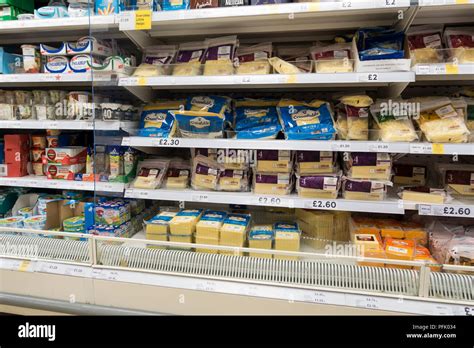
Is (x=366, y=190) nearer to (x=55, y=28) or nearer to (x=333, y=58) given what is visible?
(x=333, y=58)

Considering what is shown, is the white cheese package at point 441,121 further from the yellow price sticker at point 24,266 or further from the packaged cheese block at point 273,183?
the yellow price sticker at point 24,266

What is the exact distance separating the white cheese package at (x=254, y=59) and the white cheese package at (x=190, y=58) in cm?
20

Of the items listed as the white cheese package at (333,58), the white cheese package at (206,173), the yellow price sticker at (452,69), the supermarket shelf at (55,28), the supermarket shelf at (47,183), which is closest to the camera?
the yellow price sticker at (452,69)

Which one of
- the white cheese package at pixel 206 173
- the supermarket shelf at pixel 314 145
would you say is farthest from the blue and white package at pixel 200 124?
the white cheese package at pixel 206 173

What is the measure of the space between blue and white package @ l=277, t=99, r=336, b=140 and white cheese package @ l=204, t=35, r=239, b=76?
328 millimetres

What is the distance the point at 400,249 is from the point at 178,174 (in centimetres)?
112

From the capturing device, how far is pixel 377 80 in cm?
125

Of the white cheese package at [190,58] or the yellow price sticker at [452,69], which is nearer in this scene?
the yellow price sticker at [452,69]

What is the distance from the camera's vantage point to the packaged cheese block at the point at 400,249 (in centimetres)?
123

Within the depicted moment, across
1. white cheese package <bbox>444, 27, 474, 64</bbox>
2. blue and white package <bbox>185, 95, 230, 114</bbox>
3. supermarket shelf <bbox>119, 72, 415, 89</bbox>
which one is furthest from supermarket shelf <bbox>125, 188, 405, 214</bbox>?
white cheese package <bbox>444, 27, 474, 64</bbox>

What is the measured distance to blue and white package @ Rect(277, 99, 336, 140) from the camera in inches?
53.7

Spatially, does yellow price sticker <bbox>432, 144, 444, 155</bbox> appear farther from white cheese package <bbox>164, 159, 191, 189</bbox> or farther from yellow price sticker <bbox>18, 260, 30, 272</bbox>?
yellow price sticker <bbox>18, 260, 30, 272</bbox>
